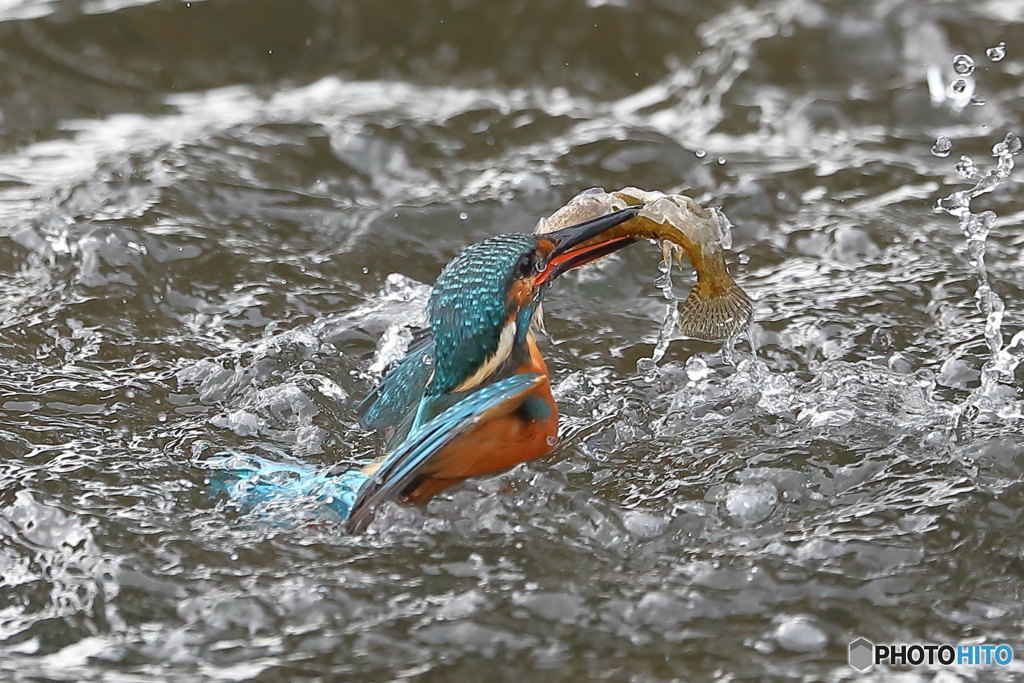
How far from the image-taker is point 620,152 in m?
5.57

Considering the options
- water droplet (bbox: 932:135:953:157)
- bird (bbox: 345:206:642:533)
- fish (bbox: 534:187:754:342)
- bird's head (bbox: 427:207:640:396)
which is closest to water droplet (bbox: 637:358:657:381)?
fish (bbox: 534:187:754:342)

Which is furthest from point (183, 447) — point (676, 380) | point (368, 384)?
point (676, 380)

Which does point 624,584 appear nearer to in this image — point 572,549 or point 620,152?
point 572,549

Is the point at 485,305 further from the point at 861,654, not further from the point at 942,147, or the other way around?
the point at 942,147

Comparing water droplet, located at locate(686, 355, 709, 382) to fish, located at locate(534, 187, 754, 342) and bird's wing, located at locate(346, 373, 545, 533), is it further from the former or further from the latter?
bird's wing, located at locate(346, 373, 545, 533)

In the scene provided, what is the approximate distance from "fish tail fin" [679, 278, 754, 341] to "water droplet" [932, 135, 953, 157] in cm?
201

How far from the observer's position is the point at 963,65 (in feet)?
19.2

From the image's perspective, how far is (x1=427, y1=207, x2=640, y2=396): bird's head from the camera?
354 centimetres

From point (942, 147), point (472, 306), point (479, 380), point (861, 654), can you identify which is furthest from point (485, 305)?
point (942, 147)

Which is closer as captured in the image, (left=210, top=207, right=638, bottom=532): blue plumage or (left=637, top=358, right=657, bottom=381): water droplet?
(left=210, top=207, right=638, bottom=532): blue plumage

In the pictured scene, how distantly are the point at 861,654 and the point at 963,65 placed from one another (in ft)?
12.4

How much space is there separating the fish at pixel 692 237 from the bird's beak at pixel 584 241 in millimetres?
15

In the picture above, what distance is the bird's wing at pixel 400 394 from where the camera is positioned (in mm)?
3793

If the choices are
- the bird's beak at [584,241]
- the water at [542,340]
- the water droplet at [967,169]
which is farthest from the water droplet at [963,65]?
the bird's beak at [584,241]
